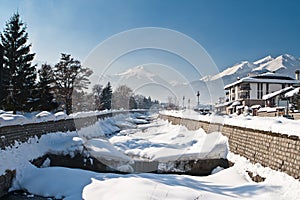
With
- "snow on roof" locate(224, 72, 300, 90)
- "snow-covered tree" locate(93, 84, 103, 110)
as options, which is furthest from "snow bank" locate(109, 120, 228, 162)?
"snow-covered tree" locate(93, 84, 103, 110)

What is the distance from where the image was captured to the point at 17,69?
20953 millimetres

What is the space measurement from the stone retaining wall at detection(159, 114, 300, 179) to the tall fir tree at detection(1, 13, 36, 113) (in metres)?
15.1

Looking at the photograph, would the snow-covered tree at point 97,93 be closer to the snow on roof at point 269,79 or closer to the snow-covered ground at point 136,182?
the snow on roof at point 269,79

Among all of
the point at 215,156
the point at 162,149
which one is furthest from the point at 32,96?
the point at 215,156

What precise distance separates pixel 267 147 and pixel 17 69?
18727 millimetres

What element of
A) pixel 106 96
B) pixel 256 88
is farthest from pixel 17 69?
pixel 256 88

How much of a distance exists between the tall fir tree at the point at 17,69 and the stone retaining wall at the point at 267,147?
1511cm

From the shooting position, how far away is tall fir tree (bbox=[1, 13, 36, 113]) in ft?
→ 67.2

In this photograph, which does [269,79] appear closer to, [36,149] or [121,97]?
[121,97]

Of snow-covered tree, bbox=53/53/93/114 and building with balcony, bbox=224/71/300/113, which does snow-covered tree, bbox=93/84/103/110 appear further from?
building with balcony, bbox=224/71/300/113

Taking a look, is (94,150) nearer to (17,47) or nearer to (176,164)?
(176,164)

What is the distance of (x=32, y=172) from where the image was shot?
9.03m

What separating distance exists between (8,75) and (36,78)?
196cm

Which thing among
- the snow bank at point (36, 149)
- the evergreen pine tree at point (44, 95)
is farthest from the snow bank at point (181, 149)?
the evergreen pine tree at point (44, 95)
